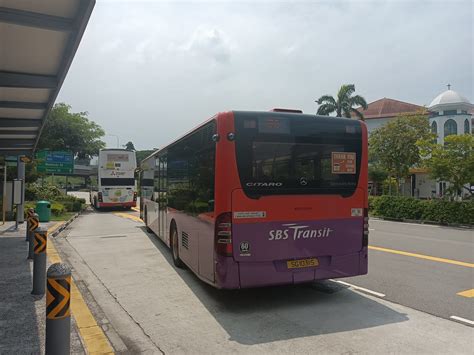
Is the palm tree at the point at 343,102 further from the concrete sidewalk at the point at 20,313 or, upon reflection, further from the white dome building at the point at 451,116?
the concrete sidewalk at the point at 20,313

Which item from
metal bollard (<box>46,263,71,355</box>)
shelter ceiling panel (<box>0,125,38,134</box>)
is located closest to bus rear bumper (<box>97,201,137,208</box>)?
shelter ceiling panel (<box>0,125,38,134</box>)

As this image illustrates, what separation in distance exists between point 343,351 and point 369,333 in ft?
2.43

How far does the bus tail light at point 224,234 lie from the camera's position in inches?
230

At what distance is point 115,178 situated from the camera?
2912 centimetres

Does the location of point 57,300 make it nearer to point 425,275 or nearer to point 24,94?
point 425,275

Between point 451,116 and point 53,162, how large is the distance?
44.0 m

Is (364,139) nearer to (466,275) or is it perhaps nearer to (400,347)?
(400,347)

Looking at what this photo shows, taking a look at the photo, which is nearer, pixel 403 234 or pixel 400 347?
pixel 400 347

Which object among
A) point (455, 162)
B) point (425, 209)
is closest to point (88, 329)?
point (455, 162)

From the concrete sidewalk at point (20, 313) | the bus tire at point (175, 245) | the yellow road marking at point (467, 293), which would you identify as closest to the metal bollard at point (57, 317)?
the concrete sidewalk at point (20, 313)

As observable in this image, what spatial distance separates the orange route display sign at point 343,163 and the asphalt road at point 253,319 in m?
2.11

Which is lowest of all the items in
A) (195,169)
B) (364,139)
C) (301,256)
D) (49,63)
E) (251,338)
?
(251,338)

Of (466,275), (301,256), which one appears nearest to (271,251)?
(301,256)

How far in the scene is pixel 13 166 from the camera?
2681 cm
